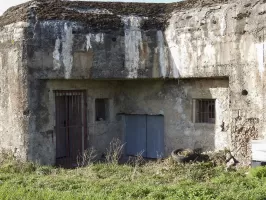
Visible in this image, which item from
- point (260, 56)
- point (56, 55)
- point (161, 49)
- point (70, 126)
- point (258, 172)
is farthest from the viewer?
point (70, 126)

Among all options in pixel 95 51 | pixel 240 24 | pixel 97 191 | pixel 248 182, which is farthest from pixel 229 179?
pixel 95 51

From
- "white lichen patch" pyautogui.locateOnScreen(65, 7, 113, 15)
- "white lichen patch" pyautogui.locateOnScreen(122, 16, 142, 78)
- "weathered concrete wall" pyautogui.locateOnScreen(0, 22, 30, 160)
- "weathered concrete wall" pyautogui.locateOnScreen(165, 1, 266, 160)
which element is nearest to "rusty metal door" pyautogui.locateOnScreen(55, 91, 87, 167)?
"weathered concrete wall" pyautogui.locateOnScreen(0, 22, 30, 160)

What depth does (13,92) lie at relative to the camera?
11.2 metres

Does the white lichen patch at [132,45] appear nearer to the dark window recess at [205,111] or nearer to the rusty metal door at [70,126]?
the rusty metal door at [70,126]

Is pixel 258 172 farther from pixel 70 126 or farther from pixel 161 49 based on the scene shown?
pixel 70 126

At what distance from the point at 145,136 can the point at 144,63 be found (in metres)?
2.34

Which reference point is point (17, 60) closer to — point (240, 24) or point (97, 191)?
point (97, 191)

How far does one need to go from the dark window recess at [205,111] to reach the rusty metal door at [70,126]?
10.2 feet

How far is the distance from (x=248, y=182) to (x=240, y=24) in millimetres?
3854

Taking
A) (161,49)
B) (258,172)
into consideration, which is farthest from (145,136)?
(258,172)

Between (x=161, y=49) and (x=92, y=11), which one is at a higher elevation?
(x=92, y=11)

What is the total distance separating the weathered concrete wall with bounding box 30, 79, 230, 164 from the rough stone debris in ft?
0.09

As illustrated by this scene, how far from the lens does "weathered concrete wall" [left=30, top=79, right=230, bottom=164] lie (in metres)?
11.2

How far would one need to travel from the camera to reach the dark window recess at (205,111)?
11.8m
